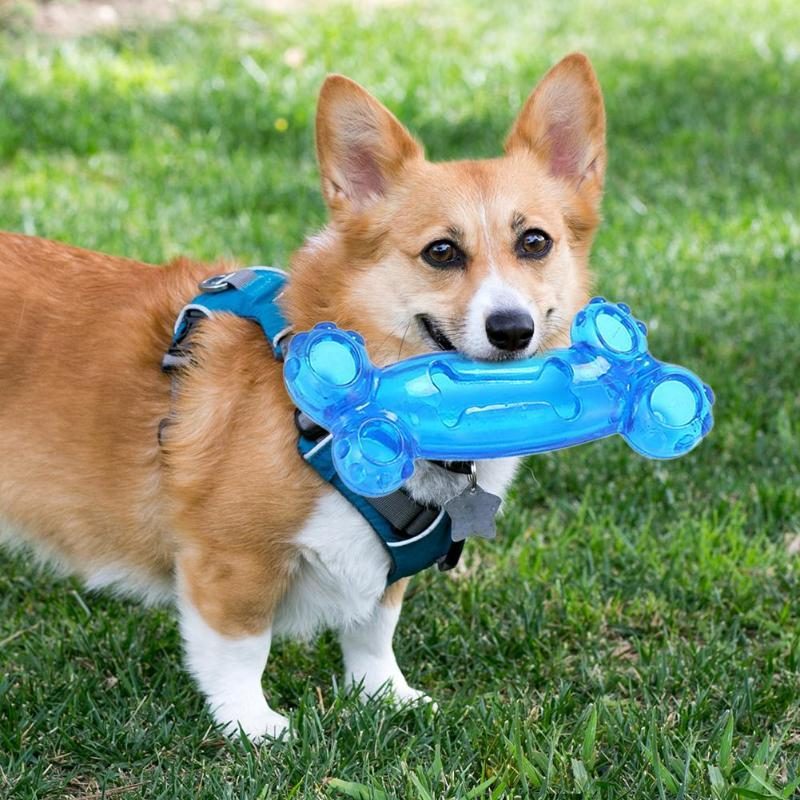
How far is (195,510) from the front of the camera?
2.99m

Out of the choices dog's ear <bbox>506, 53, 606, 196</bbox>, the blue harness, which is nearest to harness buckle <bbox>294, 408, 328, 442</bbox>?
the blue harness

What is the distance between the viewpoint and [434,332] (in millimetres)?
2883

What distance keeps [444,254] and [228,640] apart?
1.06m

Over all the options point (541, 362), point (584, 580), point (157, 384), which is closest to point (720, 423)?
point (584, 580)

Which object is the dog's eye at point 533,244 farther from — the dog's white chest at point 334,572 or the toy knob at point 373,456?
the dog's white chest at point 334,572

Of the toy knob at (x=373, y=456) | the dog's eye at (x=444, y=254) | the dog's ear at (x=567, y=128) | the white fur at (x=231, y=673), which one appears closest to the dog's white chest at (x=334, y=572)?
the white fur at (x=231, y=673)

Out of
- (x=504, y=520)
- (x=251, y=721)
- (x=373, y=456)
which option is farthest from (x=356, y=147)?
(x=504, y=520)

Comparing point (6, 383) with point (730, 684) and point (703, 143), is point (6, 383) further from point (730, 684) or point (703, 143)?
point (703, 143)

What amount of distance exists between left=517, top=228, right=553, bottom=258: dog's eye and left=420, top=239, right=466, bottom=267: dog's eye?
153 mm

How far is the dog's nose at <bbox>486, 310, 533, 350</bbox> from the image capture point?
8.88 feet

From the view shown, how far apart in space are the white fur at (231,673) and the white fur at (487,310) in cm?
90

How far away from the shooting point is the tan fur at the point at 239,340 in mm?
2904

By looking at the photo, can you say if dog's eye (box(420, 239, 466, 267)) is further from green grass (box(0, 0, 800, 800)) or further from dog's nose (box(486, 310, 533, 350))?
green grass (box(0, 0, 800, 800))

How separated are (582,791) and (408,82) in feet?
20.0
